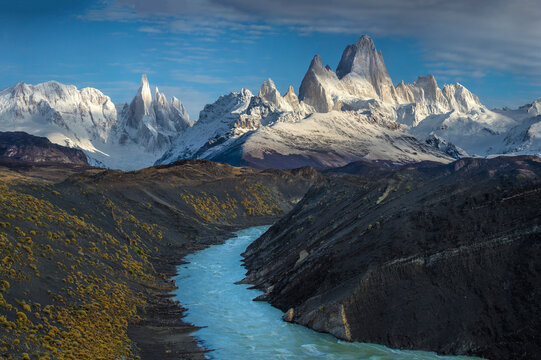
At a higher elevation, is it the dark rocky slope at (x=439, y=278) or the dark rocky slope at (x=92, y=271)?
the dark rocky slope at (x=439, y=278)

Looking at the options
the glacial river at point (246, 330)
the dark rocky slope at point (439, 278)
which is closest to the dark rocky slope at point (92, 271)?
the glacial river at point (246, 330)

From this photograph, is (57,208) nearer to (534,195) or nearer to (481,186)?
(481,186)

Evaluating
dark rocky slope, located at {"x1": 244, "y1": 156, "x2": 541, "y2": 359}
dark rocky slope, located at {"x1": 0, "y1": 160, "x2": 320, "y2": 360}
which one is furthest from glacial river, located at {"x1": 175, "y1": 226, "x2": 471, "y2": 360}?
dark rocky slope, located at {"x1": 0, "y1": 160, "x2": 320, "y2": 360}

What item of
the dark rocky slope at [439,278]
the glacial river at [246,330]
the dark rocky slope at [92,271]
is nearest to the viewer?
the dark rocky slope at [92,271]

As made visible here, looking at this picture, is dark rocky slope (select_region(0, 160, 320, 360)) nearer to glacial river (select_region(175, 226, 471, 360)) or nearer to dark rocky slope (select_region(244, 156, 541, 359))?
glacial river (select_region(175, 226, 471, 360))

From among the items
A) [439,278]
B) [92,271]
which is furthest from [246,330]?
[439,278]

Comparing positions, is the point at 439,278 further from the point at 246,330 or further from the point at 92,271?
the point at 92,271

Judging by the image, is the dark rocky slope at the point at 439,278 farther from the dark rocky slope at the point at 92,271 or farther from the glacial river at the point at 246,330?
the dark rocky slope at the point at 92,271
